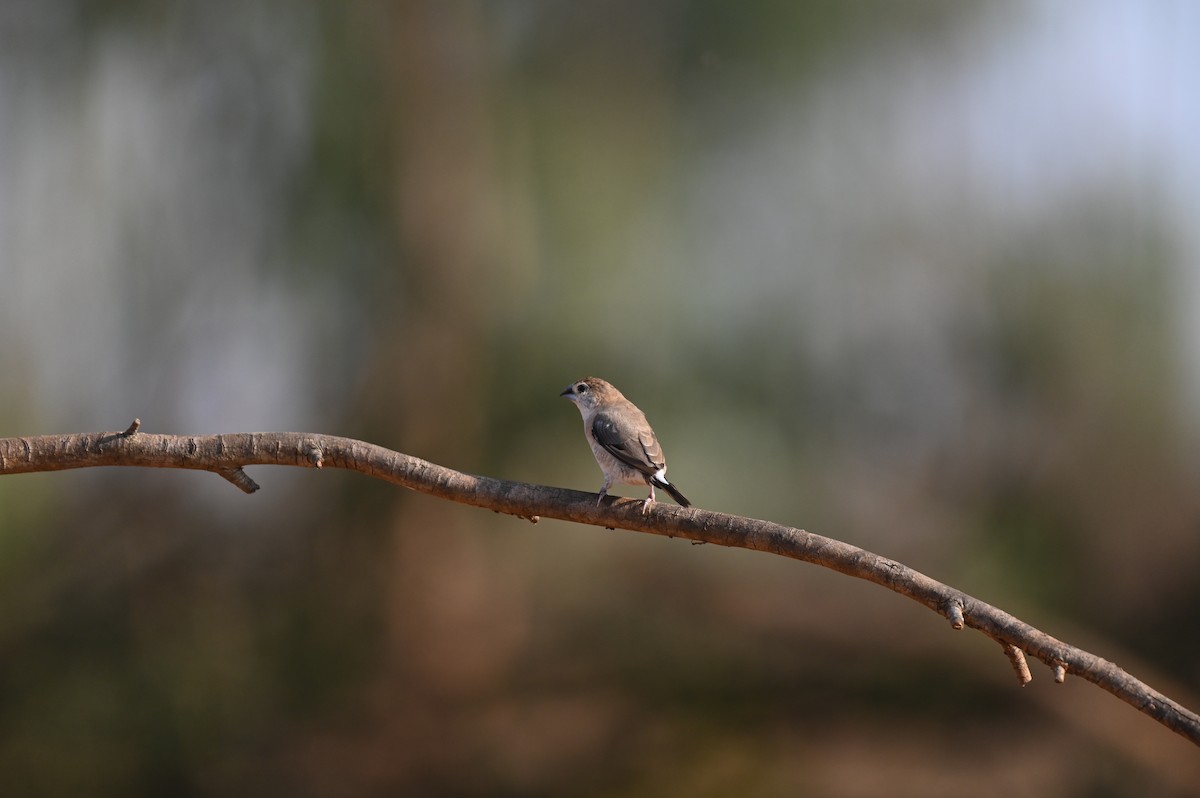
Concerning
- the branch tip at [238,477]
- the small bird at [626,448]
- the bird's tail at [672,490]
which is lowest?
the branch tip at [238,477]

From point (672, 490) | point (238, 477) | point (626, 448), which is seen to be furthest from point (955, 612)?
point (238, 477)

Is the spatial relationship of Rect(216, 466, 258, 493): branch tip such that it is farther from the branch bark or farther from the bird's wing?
the bird's wing

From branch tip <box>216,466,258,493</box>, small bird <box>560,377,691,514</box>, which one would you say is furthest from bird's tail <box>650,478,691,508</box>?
branch tip <box>216,466,258,493</box>

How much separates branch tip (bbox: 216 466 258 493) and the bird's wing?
1040 millimetres

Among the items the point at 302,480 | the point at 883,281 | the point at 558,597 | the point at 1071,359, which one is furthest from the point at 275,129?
the point at 1071,359

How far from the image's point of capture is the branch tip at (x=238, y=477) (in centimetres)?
226

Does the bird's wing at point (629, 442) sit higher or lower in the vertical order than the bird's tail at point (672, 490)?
higher

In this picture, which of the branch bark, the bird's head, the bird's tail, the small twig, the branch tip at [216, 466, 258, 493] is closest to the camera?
the small twig

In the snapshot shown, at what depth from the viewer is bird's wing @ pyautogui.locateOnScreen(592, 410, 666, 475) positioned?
2807mm

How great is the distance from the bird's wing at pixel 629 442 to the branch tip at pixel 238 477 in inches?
40.9

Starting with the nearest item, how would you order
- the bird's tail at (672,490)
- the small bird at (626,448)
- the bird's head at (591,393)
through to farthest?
the bird's tail at (672,490), the small bird at (626,448), the bird's head at (591,393)

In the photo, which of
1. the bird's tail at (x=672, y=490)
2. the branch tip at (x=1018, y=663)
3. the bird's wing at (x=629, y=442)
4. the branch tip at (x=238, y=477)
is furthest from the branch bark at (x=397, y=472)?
the bird's wing at (x=629, y=442)

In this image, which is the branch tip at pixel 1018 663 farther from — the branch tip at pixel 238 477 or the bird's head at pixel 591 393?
the branch tip at pixel 238 477

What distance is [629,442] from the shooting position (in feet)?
9.40
